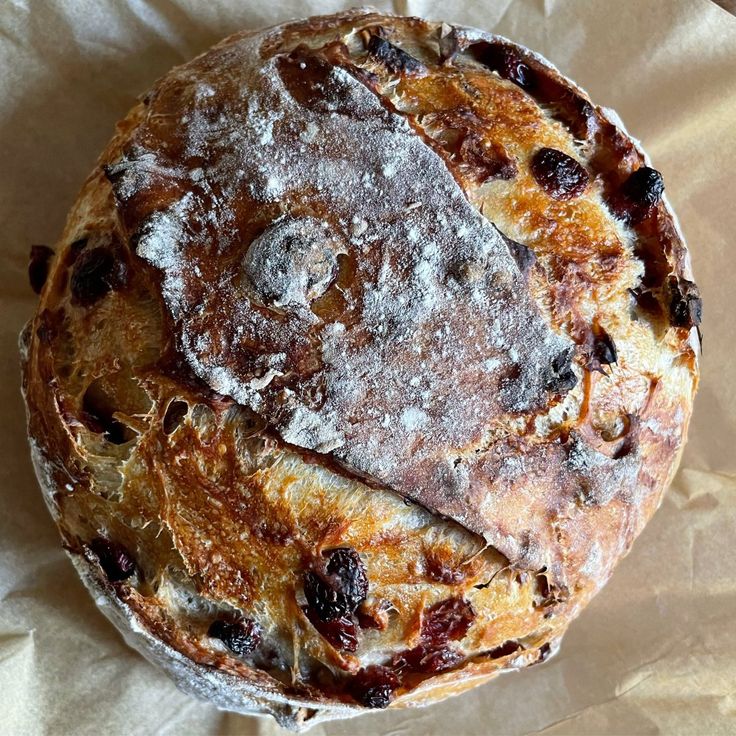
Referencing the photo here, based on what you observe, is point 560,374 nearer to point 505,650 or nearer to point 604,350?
point 604,350

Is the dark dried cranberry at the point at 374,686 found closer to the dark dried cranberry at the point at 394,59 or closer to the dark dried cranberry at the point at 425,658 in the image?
the dark dried cranberry at the point at 425,658

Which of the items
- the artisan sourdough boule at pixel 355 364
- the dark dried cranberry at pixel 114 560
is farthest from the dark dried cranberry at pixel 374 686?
the dark dried cranberry at pixel 114 560

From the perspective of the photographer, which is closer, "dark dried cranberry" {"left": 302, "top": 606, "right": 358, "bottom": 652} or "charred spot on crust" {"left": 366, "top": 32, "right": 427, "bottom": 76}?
"dark dried cranberry" {"left": 302, "top": 606, "right": 358, "bottom": 652}

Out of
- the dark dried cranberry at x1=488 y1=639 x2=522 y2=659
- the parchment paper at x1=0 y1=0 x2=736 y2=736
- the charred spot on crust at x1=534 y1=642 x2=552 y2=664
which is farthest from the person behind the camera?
the parchment paper at x1=0 y1=0 x2=736 y2=736

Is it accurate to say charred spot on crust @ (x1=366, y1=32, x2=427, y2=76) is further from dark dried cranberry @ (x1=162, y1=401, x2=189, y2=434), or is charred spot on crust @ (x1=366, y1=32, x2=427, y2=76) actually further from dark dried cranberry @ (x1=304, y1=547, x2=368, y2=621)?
dark dried cranberry @ (x1=304, y1=547, x2=368, y2=621)

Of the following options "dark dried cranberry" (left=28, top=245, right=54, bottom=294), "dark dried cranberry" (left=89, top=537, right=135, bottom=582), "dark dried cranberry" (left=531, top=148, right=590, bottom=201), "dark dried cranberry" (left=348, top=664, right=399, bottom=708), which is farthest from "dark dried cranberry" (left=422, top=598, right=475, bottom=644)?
"dark dried cranberry" (left=28, top=245, right=54, bottom=294)
